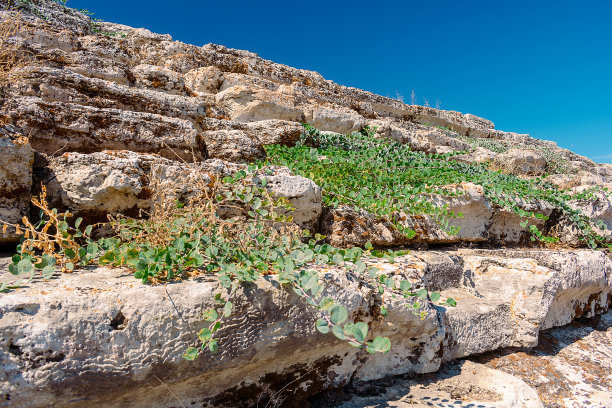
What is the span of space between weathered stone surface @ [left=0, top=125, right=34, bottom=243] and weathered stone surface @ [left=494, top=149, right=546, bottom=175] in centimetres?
839

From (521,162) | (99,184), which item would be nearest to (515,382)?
(99,184)

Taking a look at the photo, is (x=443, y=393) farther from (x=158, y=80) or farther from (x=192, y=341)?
(x=158, y=80)

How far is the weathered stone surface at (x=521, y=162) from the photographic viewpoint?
806 cm

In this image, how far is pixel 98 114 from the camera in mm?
3324

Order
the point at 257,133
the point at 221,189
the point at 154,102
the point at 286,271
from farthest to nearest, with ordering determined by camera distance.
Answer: the point at 257,133, the point at 154,102, the point at 221,189, the point at 286,271

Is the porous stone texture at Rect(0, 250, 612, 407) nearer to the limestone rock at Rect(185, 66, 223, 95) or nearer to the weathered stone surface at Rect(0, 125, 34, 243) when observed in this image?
the weathered stone surface at Rect(0, 125, 34, 243)

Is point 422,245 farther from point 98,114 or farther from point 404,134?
point 404,134

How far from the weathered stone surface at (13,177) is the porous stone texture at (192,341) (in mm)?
949

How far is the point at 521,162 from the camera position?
339 inches

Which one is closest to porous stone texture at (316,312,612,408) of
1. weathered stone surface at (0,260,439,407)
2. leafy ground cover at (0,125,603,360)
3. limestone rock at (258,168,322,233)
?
leafy ground cover at (0,125,603,360)

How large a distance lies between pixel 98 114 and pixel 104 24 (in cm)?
701

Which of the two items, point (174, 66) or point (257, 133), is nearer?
point (257, 133)

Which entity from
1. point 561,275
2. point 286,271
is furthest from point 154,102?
point 561,275

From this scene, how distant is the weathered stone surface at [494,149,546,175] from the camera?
806cm
